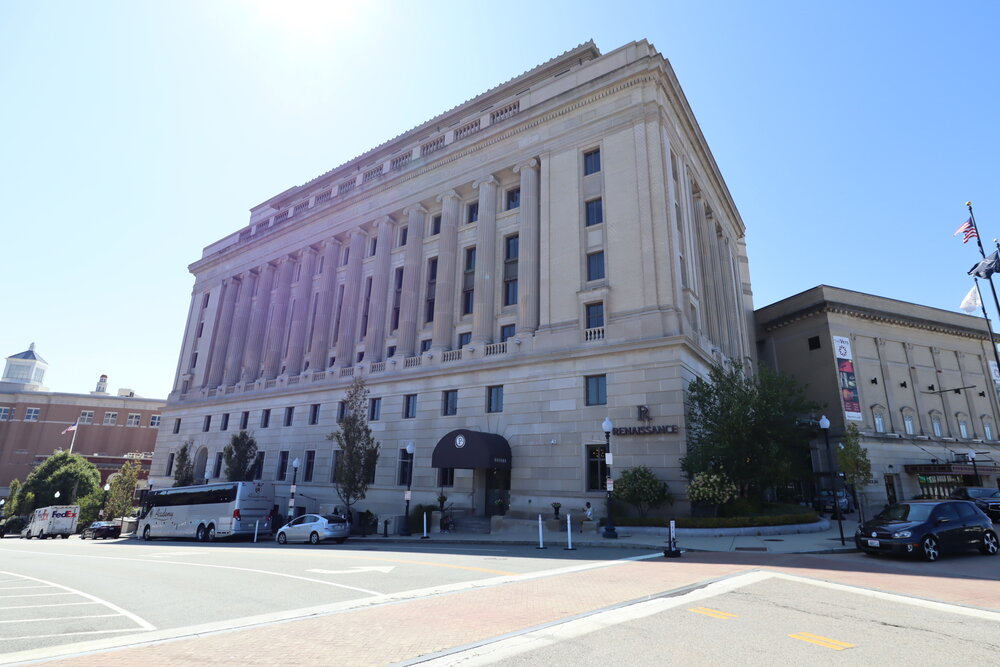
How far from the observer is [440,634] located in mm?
7289

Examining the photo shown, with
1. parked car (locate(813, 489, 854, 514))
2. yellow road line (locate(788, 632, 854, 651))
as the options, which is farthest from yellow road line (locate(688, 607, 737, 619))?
parked car (locate(813, 489, 854, 514))

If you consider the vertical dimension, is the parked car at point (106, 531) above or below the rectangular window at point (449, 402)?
below

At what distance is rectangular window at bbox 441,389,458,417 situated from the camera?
3416 centimetres

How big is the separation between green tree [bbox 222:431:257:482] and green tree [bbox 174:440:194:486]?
672cm

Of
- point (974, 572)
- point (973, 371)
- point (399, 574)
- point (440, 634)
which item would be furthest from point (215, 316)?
point (973, 371)

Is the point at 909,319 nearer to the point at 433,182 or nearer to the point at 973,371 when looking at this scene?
the point at 973,371

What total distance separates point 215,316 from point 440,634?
62848 mm

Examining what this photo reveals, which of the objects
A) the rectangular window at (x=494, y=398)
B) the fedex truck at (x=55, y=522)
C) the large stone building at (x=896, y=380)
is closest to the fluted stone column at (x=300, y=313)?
the rectangular window at (x=494, y=398)

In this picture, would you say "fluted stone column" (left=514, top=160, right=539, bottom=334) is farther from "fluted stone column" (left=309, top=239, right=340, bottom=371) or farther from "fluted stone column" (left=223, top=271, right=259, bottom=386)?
"fluted stone column" (left=223, top=271, right=259, bottom=386)

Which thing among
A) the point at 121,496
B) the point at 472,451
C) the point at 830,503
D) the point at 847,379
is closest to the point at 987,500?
the point at 830,503

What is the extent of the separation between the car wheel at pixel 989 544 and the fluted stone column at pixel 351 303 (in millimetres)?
39229

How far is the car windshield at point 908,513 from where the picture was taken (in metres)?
15.3

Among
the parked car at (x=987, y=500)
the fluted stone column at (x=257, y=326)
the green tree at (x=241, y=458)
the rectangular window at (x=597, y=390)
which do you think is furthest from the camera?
the fluted stone column at (x=257, y=326)

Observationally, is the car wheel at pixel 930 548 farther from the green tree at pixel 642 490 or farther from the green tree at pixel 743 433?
the green tree at pixel 642 490
